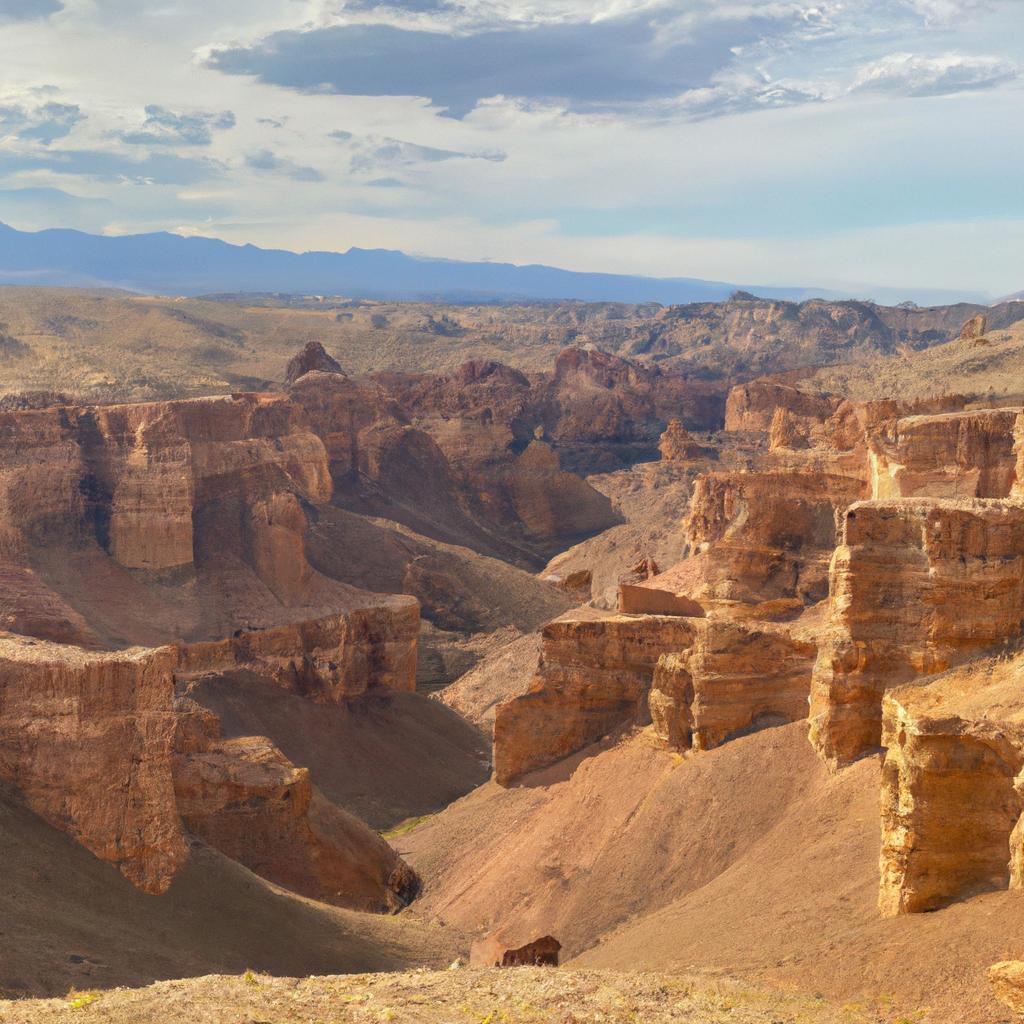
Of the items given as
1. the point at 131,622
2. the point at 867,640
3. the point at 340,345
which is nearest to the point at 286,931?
the point at 867,640

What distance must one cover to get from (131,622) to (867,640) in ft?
83.1

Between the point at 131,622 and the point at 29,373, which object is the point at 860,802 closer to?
the point at 131,622

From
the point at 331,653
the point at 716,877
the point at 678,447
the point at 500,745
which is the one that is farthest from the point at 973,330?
the point at 716,877

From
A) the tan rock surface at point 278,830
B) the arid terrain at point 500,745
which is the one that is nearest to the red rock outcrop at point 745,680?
the arid terrain at point 500,745

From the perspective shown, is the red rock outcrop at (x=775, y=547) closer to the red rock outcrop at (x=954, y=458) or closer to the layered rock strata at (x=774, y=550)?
the layered rock strata at (x=774, y=550)

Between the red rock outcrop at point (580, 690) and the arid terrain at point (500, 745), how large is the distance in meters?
0.08

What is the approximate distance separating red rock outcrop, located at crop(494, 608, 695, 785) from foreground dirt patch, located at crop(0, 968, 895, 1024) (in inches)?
580

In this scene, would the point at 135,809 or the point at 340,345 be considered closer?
the point at 135,809

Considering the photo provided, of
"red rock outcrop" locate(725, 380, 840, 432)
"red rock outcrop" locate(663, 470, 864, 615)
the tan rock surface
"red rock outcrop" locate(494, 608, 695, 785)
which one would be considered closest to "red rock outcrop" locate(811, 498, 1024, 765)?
"red rock outcrop" locate(494, 608, 695, 785)

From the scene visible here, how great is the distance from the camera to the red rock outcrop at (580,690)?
115 feet

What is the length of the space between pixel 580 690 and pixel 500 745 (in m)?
2.55

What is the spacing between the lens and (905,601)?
1099 inches

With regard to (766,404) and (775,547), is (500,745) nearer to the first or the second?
(775,547)

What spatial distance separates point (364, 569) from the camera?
63.8m
